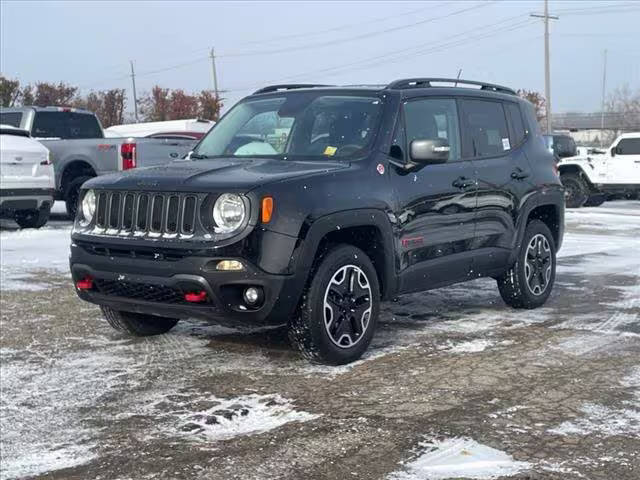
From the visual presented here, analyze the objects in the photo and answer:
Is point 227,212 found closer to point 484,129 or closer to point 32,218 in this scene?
point 484,129

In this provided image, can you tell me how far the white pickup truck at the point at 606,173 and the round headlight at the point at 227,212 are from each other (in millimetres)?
17278

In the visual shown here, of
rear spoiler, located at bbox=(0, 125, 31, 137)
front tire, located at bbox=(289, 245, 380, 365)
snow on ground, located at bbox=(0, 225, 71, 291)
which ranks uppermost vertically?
rear spoiler, located at bbox=(0, 125, 31, 137)

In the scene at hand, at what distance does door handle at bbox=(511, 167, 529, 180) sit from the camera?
7210 mm

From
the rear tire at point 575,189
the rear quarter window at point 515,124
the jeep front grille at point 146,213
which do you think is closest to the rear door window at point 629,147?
the rear tire at point 575,189

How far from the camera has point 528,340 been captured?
20.7 ft

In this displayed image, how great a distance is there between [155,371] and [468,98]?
3299mm

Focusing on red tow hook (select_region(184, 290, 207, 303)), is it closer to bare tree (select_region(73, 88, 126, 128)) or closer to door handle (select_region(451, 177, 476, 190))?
door handle (select_region(451, 177, 476, 190))

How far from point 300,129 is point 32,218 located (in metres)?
9.57

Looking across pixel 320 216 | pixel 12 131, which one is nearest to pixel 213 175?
pixel 320 216

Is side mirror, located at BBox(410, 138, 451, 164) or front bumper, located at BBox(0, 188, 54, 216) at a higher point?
side mirror, located at BBox(410, 138, 451, 164)

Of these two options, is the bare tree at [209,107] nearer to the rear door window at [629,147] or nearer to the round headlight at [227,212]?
the rear door window at [629,147]

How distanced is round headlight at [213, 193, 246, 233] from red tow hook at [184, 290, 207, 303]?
378 mm

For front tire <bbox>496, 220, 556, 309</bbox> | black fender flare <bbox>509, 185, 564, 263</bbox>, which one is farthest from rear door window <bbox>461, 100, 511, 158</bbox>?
front tire <bbox>496, 220, 556, 309</bbox>

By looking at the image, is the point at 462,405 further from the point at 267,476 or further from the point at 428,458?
the point at 267,476
